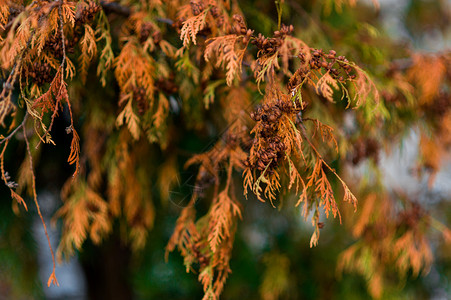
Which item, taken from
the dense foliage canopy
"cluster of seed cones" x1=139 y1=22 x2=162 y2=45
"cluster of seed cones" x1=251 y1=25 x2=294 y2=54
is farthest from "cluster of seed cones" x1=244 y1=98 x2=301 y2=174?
"cluster of seed cones" x1=139 y1=22 x2=162 y2=45

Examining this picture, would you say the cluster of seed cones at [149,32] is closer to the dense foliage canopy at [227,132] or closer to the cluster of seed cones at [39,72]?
the dense foliage canopy at [227,132]

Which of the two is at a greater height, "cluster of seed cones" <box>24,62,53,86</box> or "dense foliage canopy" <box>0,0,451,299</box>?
"cluster of seed cones" <box>24,62,53,86</box>

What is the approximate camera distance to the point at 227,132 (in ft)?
3.70

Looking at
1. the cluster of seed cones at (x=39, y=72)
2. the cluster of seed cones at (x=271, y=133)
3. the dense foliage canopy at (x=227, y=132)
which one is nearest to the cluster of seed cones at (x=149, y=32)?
the dense foliage canopy at (x=227, y=132)

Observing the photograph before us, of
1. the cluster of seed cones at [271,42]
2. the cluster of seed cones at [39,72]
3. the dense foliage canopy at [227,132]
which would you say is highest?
the cluster of seed cones at [271,42]

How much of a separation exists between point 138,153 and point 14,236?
0.69m

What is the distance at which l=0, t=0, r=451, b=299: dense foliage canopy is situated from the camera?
0.87 m

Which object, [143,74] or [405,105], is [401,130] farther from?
[143,74]

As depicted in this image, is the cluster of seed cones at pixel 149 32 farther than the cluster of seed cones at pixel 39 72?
Yes

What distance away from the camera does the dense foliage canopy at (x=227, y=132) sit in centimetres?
87

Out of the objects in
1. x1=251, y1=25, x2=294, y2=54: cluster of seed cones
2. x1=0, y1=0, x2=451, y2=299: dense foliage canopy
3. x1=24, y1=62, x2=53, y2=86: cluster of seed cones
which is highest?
x1=251, y1=25, x2=294, y2=54: cluster of seed cones

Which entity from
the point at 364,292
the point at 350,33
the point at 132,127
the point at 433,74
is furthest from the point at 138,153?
the point at 364,292

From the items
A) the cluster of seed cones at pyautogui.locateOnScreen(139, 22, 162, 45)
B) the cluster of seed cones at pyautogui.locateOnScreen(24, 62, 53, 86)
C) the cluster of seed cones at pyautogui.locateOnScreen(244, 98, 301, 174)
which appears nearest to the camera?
the cluster of seed cones at pyautogui.locateOnScreen(244, 98, 301, 174)

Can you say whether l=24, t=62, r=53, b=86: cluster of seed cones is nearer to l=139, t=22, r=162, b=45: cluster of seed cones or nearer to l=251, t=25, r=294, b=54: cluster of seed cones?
l=139, t=22, r=162, b=45: cluster of seed cones
